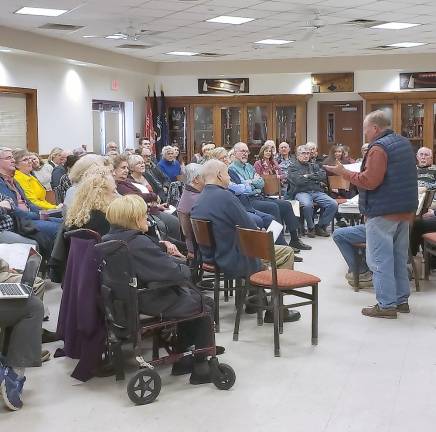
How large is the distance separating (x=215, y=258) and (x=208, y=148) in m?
4.45

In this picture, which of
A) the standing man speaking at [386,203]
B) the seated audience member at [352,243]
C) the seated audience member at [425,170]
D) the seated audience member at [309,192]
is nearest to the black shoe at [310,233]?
the seated audience member at [309,192]

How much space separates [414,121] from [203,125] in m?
4.62

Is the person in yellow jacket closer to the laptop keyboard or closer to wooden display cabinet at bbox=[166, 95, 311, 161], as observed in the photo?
the laptop keyboard

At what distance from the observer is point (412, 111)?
13.9m

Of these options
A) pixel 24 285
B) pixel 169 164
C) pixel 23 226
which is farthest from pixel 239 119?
pixel 24 285

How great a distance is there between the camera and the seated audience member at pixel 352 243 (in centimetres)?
587

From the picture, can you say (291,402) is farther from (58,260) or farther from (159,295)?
(58,260)

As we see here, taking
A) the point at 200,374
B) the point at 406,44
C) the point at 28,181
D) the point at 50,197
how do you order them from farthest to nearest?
the point at 406,44 → the point at 50,197 → the point at 28,181 → the point at 200,374

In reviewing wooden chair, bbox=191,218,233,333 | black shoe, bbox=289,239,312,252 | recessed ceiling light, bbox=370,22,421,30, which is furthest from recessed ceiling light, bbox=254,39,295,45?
wooden chair, bbox=191,218,233,333

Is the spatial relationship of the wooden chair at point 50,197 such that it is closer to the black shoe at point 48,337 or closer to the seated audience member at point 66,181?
the seated audience member at point 66,181

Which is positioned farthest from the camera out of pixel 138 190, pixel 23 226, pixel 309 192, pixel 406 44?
pixel 406 44

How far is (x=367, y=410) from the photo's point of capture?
3.37 metres

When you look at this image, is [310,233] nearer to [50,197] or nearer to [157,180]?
[157,180]

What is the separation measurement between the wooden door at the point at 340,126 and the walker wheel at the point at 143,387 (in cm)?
1177
